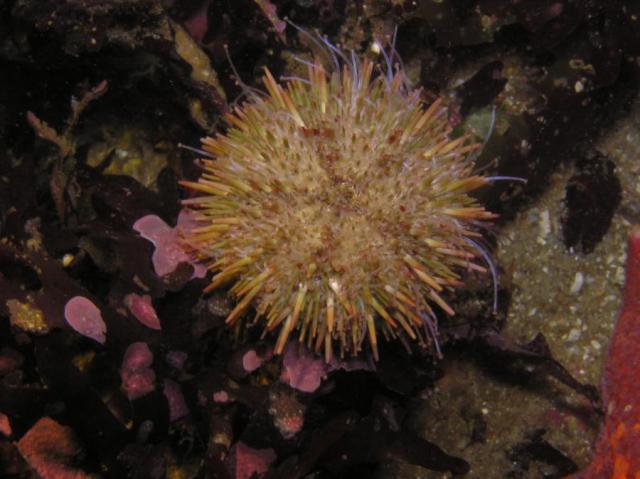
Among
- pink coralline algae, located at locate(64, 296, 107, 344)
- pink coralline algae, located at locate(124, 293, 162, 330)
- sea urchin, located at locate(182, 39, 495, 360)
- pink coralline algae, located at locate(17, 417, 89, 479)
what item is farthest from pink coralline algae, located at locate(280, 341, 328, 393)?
pink coralline algae, located at locate(17, 417, 89, 479)

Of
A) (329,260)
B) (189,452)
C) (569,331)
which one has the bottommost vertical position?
(189,452)

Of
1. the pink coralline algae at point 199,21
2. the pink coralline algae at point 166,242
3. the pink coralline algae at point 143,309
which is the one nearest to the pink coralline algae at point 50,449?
the pink coralline algae at point 143,309

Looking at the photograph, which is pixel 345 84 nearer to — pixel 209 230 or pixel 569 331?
pixel 209 230

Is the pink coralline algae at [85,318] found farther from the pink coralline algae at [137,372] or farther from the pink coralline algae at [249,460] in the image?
the pink coralline algae at [249,460]

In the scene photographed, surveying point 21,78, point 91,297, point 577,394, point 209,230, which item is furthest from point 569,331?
point 21,78

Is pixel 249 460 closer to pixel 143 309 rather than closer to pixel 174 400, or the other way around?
pixel 174 400
